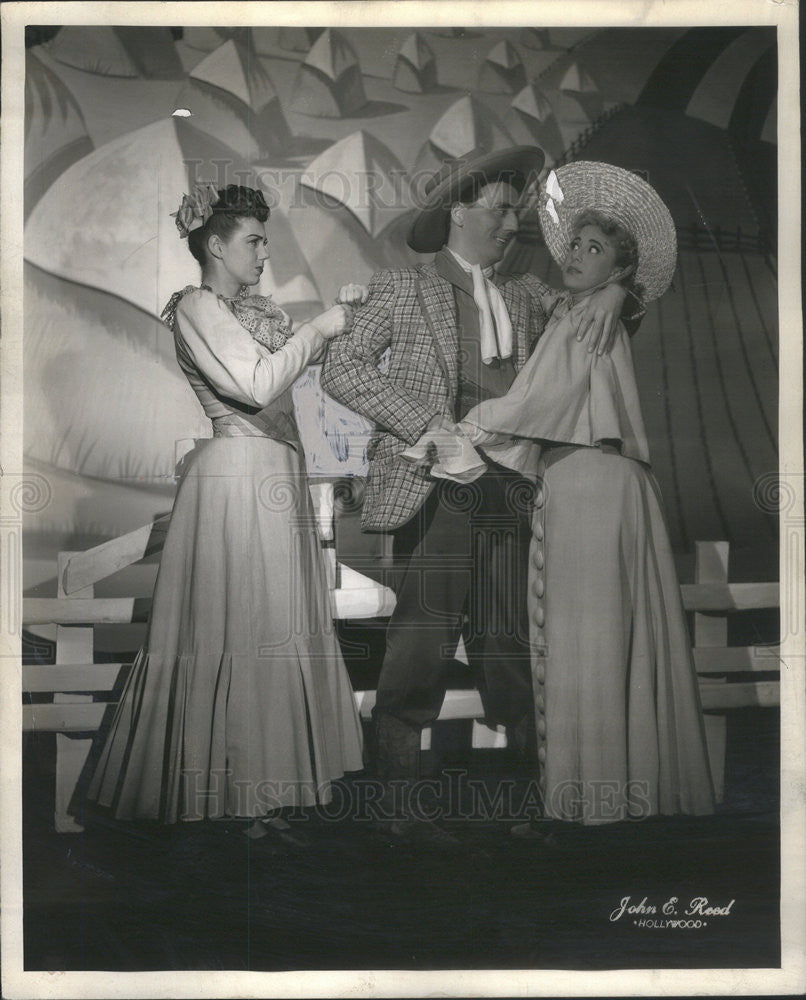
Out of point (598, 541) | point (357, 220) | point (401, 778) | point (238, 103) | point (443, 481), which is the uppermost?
point (238, 103)

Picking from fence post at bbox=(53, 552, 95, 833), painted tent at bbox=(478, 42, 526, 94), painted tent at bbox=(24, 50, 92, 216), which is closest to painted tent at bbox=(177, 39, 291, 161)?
painted tent at bbox=(24, 50, 92, 216)

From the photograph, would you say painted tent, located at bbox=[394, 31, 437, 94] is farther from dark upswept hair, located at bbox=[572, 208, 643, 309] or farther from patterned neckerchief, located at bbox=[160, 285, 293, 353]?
patterned neckerchief, located at bbox=[160, 285, 293, 353]

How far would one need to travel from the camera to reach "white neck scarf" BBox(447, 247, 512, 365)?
342 cm

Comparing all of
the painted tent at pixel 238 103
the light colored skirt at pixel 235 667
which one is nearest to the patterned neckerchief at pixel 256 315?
the light colored skirt at pixel 235 667

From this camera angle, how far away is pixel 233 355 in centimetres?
337

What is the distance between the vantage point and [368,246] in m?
3.40

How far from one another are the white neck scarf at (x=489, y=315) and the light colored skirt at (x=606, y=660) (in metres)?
0.36

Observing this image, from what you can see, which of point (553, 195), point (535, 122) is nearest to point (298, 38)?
point (535, 122)

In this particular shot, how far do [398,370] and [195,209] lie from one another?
0.80 m

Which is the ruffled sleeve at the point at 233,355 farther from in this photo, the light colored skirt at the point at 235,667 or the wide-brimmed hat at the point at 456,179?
the wide-brimmed hat at the point at 456,179

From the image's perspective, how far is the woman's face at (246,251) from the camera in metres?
3.39

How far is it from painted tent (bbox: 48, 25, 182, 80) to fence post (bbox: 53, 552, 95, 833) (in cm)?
162

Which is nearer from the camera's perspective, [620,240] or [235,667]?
[235,667]

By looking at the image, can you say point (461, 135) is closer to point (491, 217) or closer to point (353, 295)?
point (491, 217)
